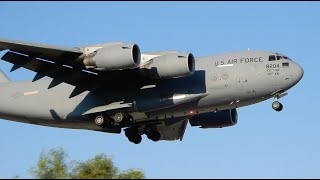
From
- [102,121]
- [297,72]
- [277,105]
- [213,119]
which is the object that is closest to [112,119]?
[102,121]

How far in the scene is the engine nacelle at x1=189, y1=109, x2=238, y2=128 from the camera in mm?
44125

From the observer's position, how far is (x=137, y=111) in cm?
3906

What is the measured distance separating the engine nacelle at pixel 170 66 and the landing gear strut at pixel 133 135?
17.1ft

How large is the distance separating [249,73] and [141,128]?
7.21m

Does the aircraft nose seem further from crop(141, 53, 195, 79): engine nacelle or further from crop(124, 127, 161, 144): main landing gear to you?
crop(124, 127, 161, 144): main landing gear

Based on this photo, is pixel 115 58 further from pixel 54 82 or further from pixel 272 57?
pixel 272 57

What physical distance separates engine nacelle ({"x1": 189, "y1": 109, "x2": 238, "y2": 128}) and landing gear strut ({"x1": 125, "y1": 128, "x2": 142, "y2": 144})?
3.12 metres

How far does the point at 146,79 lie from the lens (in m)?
38.6

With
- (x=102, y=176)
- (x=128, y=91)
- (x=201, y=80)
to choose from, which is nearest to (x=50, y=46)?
(x=128, y=91)

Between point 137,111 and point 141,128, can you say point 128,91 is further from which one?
point 141,128

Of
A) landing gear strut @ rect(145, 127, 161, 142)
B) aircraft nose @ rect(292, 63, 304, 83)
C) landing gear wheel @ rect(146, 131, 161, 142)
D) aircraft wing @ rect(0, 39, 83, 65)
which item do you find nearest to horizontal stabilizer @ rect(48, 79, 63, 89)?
aircraft wing @ rect(0, 39, 83, 65)

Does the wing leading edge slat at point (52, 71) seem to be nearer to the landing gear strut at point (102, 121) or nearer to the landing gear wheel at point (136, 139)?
the landing gear strut at point (102, 121)

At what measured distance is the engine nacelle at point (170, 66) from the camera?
122 feet

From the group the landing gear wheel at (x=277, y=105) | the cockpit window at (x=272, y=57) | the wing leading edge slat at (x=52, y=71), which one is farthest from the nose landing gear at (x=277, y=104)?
the wing leading edge slat at (x=52, y=71)
